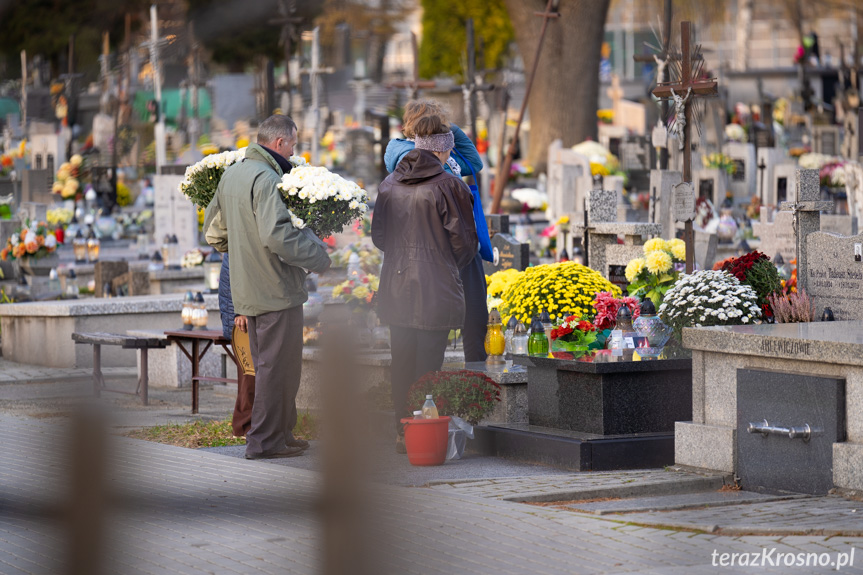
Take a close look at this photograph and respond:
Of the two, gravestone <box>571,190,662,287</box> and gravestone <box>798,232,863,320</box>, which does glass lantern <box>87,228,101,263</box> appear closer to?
gravestone <box>571,190,662,287</box>

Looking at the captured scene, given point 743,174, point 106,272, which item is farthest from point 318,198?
point 743,174

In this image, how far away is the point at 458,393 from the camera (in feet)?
23.0

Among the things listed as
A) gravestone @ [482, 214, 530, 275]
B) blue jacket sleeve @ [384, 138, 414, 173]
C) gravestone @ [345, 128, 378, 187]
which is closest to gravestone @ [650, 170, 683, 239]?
gravestone @ [482, 214, 530, 275]

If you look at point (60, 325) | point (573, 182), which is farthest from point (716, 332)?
point (573, 182)

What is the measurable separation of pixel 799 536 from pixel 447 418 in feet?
7.70

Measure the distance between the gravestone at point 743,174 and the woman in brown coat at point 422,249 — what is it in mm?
18530

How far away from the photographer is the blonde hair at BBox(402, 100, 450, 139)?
7125 millimetres

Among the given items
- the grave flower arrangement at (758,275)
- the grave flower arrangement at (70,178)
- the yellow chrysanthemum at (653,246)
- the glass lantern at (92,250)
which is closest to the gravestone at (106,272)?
the glass lantern at (92,250)

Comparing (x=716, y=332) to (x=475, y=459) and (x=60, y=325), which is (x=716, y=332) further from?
(x=60, y=325)

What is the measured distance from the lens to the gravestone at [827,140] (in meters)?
30.8

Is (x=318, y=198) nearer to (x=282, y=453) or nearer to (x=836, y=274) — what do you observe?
(x=282, y=453)

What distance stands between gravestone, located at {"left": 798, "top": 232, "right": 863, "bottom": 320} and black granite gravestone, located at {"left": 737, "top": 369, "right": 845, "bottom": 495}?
2080 millimetres

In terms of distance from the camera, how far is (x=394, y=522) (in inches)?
43.0

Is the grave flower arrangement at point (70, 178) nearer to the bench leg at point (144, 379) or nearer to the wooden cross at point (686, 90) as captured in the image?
the bench leg at point (144, 379)
